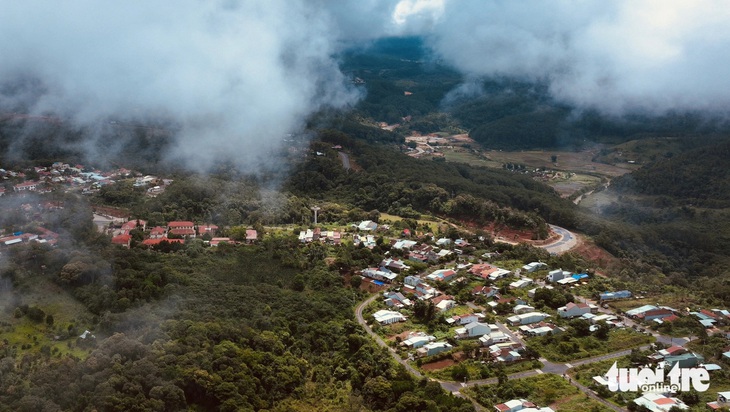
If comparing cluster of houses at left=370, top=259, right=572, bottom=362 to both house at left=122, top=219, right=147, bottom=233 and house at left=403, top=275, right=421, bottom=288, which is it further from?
house at left=122, top=219, right=147, bottom=233

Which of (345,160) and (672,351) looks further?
(345,160)

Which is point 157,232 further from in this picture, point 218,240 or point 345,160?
point 345,160

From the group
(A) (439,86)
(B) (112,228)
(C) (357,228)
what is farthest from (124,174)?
(A) (439,86)

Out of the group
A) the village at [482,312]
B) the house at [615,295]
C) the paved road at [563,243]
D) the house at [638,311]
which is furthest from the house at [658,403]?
the paved road at [563,243]

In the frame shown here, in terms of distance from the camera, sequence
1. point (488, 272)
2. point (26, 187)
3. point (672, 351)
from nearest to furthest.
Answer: point (672, 351) < point (488, 272) < point (26, 187)

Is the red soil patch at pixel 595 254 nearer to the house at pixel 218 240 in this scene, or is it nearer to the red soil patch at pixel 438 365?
the red soil patch at pixel 438 365

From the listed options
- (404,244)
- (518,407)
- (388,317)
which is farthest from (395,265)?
(518,407)
